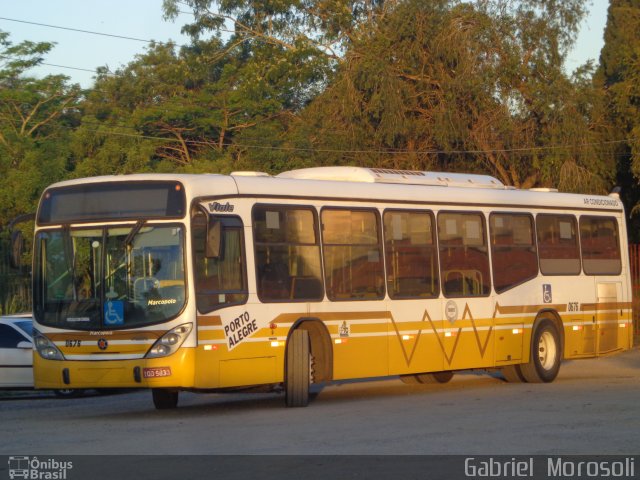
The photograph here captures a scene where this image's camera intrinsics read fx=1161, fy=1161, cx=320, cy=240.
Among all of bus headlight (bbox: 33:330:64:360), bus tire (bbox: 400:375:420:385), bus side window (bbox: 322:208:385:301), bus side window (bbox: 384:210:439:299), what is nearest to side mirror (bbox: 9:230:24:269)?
bus headlight (bbox: 33:330:64:360)

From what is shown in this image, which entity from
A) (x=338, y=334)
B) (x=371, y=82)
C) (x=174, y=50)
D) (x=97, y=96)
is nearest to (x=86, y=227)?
(x=338, y=334)

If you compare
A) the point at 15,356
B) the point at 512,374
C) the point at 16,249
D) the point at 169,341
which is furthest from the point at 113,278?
the point at 512,374

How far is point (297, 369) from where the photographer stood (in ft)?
50.0

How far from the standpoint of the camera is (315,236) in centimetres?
1580

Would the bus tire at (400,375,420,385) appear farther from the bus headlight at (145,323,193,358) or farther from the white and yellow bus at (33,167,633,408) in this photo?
the bus headlight at (145,323,193,358)

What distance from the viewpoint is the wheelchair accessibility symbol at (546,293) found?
19.5 meters

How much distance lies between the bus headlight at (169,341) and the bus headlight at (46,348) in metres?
1.29

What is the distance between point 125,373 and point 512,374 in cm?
816

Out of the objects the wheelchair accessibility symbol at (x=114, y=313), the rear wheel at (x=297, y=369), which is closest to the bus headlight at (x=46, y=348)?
the wheelchair accessibility symbol at (x=114, y=313)
